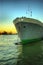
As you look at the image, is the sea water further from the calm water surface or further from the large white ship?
the large white ship

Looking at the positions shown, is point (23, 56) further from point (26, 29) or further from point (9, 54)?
point (26, 29)

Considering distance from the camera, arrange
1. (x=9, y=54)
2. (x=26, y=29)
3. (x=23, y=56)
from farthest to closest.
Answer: (x=26, y=29), (x=9, y=54), (x=23, y=56)

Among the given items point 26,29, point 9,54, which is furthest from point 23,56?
point 26,29

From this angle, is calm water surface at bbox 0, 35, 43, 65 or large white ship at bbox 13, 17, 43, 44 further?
large white ship at bbox 13, 17, 43, 44

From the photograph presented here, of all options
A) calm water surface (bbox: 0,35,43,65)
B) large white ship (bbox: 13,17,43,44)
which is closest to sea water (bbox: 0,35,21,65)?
calm water surface (bbox: 0,35,43,65)

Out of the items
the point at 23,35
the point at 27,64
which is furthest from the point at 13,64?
the point at 23,35

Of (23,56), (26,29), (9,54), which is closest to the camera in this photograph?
(23,56)

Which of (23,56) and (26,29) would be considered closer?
(23,56)

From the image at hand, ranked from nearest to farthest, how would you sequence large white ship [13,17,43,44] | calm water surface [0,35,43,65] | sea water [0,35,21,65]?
calm water surface [0,35,43,65] < sea water [0,35,21,65] < large white ship [13,17,43,44]

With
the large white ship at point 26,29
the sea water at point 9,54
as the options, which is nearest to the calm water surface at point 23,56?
the sea water at point 9,54

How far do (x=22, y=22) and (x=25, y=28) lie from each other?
1.43 feet

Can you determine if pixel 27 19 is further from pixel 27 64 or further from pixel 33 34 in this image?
pixel 27 64

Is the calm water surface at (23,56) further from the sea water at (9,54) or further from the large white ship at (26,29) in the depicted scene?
the large white ship at (26,29)

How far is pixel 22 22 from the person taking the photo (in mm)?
10266
